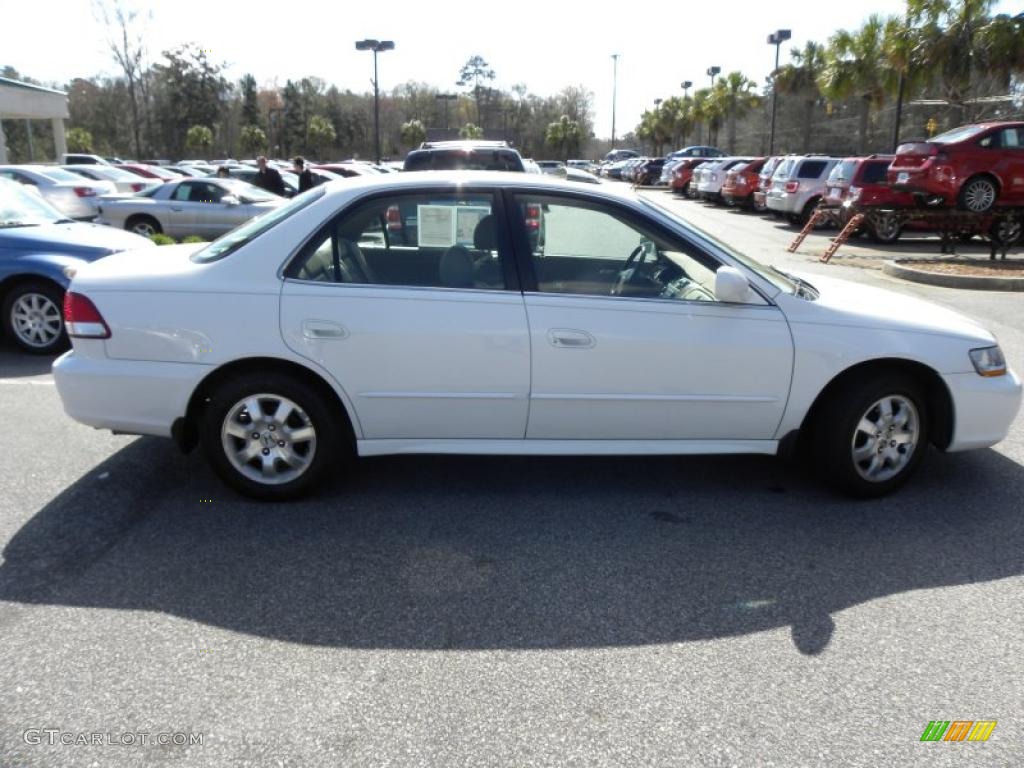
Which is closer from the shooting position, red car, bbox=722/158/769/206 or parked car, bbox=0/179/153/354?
parked car, bbox=0/179/153/354

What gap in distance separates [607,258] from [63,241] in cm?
579

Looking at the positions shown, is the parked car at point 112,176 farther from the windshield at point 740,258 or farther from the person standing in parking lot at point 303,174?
the windshield at point 740,258

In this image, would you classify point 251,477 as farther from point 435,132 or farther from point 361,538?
point 435,132

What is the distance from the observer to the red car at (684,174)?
121 feet

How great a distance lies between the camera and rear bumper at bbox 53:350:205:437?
4168 millimetres

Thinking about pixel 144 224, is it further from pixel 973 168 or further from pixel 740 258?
pixel 973 168

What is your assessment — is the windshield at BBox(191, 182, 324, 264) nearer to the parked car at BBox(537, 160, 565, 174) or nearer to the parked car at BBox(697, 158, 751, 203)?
the parked car at BBox(537, 160, 565, 174)

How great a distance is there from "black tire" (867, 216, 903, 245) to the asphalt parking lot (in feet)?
45.8

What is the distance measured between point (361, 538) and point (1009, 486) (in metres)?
3.56

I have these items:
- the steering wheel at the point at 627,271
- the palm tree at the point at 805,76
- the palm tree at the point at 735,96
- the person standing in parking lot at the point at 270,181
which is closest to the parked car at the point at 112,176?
the person standing in parking lot at the point at 270,181

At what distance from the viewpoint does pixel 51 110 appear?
38.5 metres

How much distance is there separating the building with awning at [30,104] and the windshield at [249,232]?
34.7 meters

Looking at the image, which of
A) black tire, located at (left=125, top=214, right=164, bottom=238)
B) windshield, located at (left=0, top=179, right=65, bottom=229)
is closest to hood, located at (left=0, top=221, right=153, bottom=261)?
windshield, located at (left=0, top=179, right=65, bottom=229)

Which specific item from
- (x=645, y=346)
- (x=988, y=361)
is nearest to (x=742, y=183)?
(x=988, y=361)
